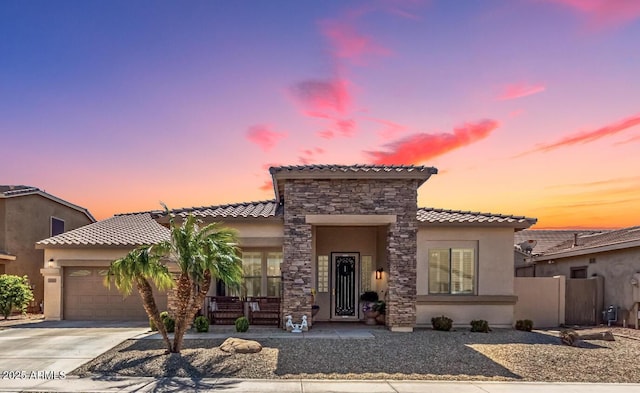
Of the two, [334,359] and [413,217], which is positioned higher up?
[413,217]

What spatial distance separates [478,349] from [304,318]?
210 inches

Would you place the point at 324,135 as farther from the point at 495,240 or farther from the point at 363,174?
the point at 495,240

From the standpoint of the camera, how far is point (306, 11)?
12914mm

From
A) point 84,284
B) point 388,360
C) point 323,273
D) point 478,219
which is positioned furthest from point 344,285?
point 84,284

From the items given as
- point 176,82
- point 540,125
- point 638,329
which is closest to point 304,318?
point 176,82

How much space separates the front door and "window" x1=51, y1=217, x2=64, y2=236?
55.1ft

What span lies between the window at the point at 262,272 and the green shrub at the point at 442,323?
5.87 meters

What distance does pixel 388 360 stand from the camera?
1072cm

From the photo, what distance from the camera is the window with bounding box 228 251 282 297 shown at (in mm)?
16844

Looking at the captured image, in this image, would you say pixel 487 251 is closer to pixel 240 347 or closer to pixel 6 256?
pixel 240 347

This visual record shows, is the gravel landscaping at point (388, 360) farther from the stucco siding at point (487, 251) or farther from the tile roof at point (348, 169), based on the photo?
the tile roof at point (348, 169)

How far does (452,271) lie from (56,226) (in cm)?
2163

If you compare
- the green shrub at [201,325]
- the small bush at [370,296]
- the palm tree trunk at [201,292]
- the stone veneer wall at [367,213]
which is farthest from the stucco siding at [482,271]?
the palm tree trunk at [201,292]

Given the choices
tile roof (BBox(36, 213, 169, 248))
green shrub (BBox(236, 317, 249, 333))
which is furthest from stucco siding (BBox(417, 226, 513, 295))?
tile roof (BBox(36, 213, 169, 248))
